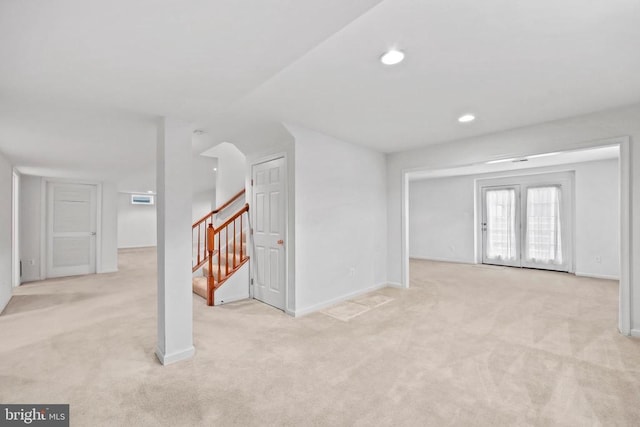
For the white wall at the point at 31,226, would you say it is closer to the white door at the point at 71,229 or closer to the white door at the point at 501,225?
the white door at the point at 71,229

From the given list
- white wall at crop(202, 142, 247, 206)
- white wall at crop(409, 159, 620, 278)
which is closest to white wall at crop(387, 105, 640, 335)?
white wall at crop(202, 142, 247, 206)

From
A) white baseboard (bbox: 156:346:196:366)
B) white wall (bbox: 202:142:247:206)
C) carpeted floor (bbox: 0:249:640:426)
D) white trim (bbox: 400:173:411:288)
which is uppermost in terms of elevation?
white wall (bbox: 202:142:247:206)

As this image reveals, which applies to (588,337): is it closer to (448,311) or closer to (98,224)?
(448,311)

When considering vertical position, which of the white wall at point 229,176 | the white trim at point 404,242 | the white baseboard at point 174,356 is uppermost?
the white wall at point 229,176

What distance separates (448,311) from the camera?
3.74m

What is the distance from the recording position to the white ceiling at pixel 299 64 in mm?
1261

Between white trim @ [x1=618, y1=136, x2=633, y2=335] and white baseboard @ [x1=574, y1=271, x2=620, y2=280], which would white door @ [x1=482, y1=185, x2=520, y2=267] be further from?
white trim @ [x1=618, y1=136, x2=633, y2=335]

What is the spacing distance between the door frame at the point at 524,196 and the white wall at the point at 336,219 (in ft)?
12.0

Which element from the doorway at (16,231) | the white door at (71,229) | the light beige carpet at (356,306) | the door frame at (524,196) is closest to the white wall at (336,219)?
the light beige carpet at (356,306)

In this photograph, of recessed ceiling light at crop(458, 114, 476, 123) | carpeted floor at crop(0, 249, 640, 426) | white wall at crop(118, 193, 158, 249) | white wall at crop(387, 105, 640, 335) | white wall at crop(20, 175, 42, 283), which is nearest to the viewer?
carpeted floor at crop(0, 249, 640, 426)

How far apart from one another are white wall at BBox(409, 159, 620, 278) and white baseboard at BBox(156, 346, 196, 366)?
6939 millimetres

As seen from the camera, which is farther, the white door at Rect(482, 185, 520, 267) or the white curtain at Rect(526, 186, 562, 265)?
the white door at Rect(482, 185, 520, 267)

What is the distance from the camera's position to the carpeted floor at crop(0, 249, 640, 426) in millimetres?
1823

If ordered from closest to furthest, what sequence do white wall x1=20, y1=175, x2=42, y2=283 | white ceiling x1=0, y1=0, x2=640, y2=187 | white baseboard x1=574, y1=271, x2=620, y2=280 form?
1. white ceiling x1=0, y1=0, x2=640, y2=187
2. white baseboard x1=574, y1=271, x2=620, y2=280
3. white wall x1=20, y1=175, x2=42, y2=283
